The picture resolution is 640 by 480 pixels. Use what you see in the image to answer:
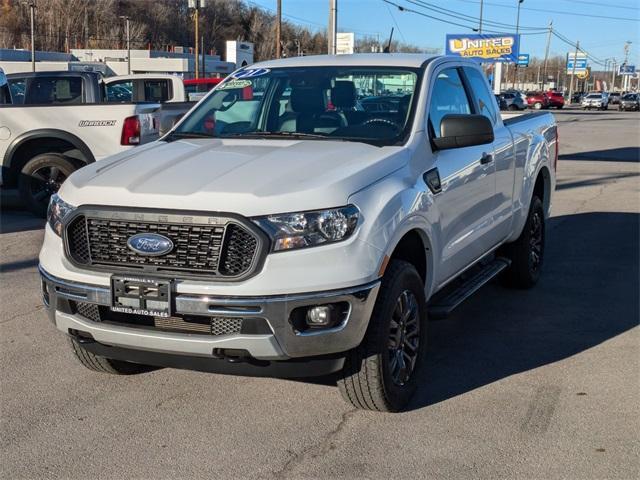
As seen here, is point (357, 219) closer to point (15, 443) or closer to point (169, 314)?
point (169, 314)

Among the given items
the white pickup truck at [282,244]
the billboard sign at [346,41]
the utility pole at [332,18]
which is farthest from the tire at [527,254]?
the billboard sign at [346,41]

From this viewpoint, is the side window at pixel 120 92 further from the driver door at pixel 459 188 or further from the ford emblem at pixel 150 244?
the ford emblem at pixel 150 244

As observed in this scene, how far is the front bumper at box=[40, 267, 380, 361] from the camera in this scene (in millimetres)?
3543

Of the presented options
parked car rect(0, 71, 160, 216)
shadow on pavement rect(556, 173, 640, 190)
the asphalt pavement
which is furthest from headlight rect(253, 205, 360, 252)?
shadow on pavement rect(556, 173, 640, 190)

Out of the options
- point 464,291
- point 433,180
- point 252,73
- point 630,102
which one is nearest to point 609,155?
point 464,291

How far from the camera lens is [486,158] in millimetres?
5512

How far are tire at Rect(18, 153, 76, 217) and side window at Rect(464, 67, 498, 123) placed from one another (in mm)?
5657

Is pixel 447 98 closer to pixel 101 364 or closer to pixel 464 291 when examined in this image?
pixel 464 291

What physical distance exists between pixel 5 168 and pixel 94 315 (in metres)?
6.85

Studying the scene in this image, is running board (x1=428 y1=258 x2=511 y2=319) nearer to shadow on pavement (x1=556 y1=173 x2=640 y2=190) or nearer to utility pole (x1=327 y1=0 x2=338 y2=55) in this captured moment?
shadow on pavement (x1=556 y1=173 x2=640 y2=190)

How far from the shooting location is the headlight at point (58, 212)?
4016 millimetres

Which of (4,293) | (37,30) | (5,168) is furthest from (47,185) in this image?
(37,30)

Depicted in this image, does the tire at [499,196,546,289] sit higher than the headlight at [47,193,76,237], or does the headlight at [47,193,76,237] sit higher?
the headlight at [47,193,76,237]

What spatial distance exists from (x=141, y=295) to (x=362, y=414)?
4.62 feet
